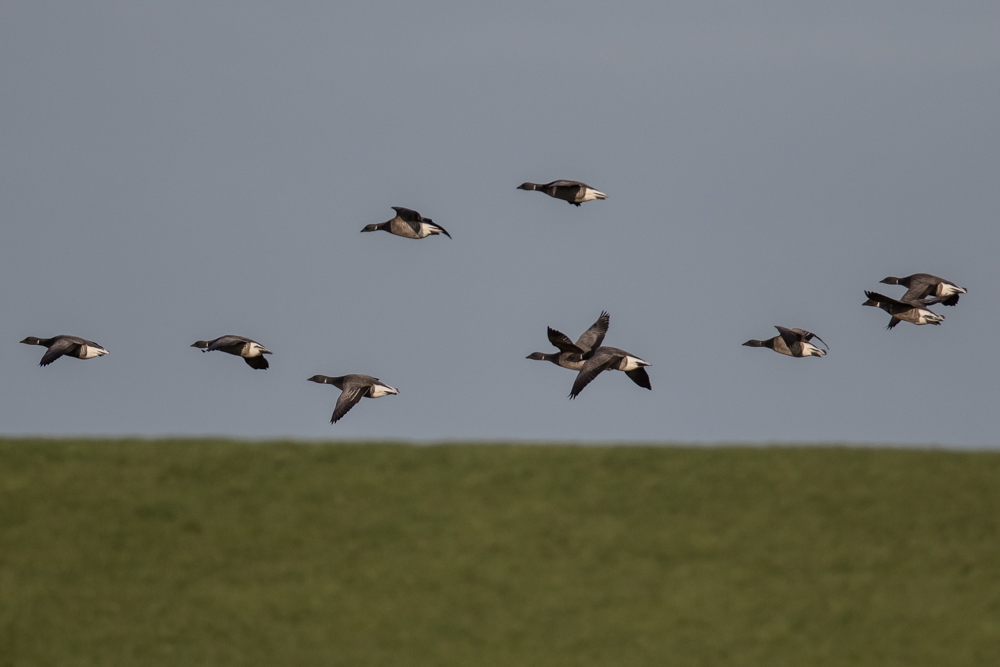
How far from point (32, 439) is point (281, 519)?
199 inches

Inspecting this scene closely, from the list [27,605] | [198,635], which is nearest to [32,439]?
[27,605]

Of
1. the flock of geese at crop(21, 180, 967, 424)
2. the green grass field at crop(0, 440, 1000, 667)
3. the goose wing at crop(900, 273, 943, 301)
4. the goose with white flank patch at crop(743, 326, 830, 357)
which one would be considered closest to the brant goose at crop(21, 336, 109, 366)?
the flock of geese at crop(21, 180, 967, 424)

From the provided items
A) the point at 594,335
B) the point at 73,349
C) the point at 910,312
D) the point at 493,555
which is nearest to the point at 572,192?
the point at 594,335

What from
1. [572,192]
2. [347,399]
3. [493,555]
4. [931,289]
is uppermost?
[572,192]

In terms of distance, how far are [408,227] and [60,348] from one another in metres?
7.64

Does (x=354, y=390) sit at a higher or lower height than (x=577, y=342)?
lower

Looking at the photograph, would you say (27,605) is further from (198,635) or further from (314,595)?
(314,595)

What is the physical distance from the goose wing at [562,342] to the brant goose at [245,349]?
19.4ft

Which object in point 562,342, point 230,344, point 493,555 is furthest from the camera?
point 230,344

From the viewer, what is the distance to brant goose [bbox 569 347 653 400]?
27719 millimetres

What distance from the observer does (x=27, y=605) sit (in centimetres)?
2283

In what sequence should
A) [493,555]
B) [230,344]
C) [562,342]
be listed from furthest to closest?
[230,344] < [562,342] < [493,555]

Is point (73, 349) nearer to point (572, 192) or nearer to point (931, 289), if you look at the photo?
point (572, 192)

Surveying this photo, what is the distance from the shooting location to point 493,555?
23.5m
